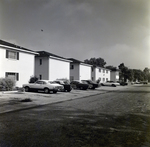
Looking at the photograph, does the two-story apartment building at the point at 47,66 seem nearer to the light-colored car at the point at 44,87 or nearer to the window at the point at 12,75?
the window at the point at 12,75

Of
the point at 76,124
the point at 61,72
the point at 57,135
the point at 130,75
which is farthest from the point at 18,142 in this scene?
the point at 130,75

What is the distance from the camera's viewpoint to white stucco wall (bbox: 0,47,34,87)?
23.0 metres

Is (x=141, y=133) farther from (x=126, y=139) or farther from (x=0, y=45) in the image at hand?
(x=0, y=45)

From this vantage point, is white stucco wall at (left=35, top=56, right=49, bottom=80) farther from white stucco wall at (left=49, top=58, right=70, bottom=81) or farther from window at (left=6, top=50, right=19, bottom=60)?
window at (left=6, top=50, right=19, bottom=60)

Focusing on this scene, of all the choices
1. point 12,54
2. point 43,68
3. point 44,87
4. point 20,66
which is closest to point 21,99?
point 44,87

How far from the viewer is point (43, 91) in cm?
2245

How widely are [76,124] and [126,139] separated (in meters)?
2.25

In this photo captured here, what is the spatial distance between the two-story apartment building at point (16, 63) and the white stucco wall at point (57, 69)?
5.40 m

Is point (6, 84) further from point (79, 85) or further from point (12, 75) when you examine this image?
point (79, 85)

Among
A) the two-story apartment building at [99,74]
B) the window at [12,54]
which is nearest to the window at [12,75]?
the window at [12,54]

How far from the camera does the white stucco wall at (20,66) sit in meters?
23.0

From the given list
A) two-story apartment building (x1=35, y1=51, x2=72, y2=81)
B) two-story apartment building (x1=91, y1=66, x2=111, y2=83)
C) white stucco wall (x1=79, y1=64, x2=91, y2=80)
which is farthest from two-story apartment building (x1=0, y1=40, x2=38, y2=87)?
two-story apartment building (x1=91, y1=66, x2=111, y2=83)

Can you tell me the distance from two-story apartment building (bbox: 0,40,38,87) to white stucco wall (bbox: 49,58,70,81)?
17.7ft

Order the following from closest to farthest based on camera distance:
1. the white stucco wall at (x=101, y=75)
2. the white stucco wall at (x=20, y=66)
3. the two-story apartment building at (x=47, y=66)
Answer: the white stucco wall at (x=20, y=66), the two-story apartment building at (x=47, y=66), the white stucco wall at (x=101, y=75)
